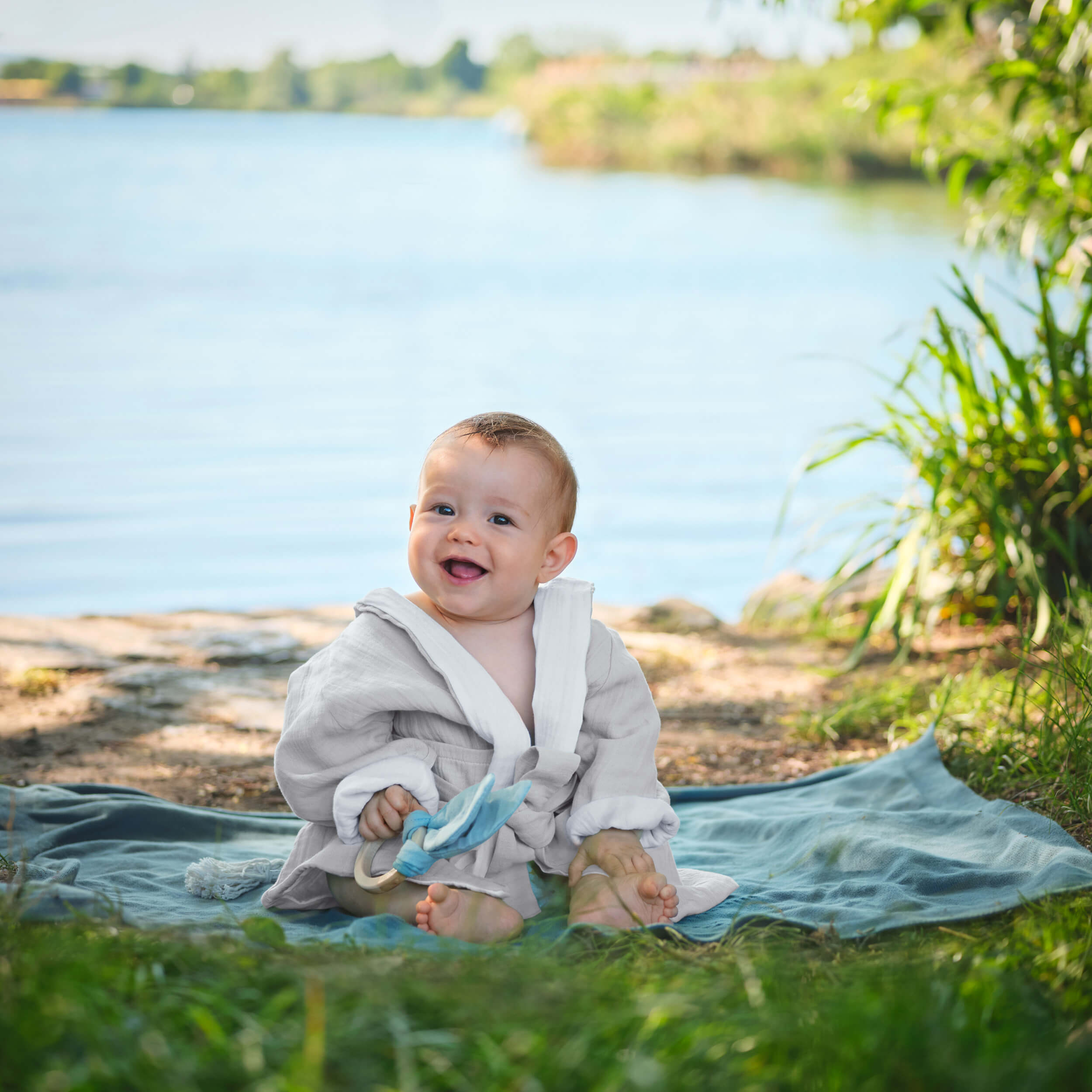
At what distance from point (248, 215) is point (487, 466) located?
58.0 ft

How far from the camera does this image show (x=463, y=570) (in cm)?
182

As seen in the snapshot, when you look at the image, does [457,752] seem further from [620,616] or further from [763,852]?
[620,616]

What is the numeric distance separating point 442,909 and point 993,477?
7.61 ft

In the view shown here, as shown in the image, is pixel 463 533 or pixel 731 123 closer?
pixel 463 533

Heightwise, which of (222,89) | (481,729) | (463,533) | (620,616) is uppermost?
(222,89)

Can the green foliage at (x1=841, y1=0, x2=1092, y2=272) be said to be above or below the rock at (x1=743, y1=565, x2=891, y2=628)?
above

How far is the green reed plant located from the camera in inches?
128

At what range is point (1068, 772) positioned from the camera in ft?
7.34

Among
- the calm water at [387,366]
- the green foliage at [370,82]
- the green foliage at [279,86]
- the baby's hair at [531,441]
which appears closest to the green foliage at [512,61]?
the green foliage at [370,82]

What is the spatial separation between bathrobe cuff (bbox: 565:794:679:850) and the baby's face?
1.17 feet

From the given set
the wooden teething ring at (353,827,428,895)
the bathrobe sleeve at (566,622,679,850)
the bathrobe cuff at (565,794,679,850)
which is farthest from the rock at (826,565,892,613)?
the wooden teething ring at (353,827,428,895)

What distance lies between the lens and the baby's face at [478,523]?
1.80m

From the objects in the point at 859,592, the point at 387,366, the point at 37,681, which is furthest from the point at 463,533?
the point at 387,366

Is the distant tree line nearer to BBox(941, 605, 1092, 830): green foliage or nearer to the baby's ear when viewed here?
BBox(941, 605, 1092, 830): green foliage
